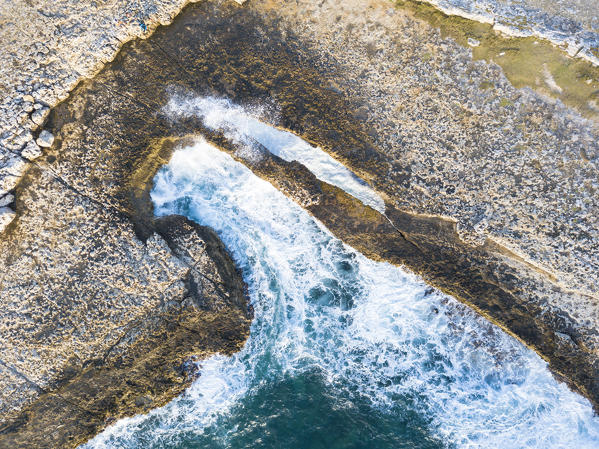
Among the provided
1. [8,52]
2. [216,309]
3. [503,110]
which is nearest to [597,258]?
[503,110]

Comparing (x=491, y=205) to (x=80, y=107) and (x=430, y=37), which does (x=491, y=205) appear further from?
(x=80, y=107)

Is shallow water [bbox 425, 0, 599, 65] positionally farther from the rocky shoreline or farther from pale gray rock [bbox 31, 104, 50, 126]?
pale gray rock [bbox 31, 104, 50, 126]

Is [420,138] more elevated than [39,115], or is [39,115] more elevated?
[420,138]

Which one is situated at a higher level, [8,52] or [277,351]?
[8,52]

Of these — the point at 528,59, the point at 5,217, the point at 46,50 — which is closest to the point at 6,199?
the point at 5,217

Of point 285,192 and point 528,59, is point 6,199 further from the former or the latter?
point 528,59

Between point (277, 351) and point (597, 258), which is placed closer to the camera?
point (597, 258)

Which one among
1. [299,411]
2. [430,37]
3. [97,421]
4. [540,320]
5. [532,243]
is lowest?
[97,421]
